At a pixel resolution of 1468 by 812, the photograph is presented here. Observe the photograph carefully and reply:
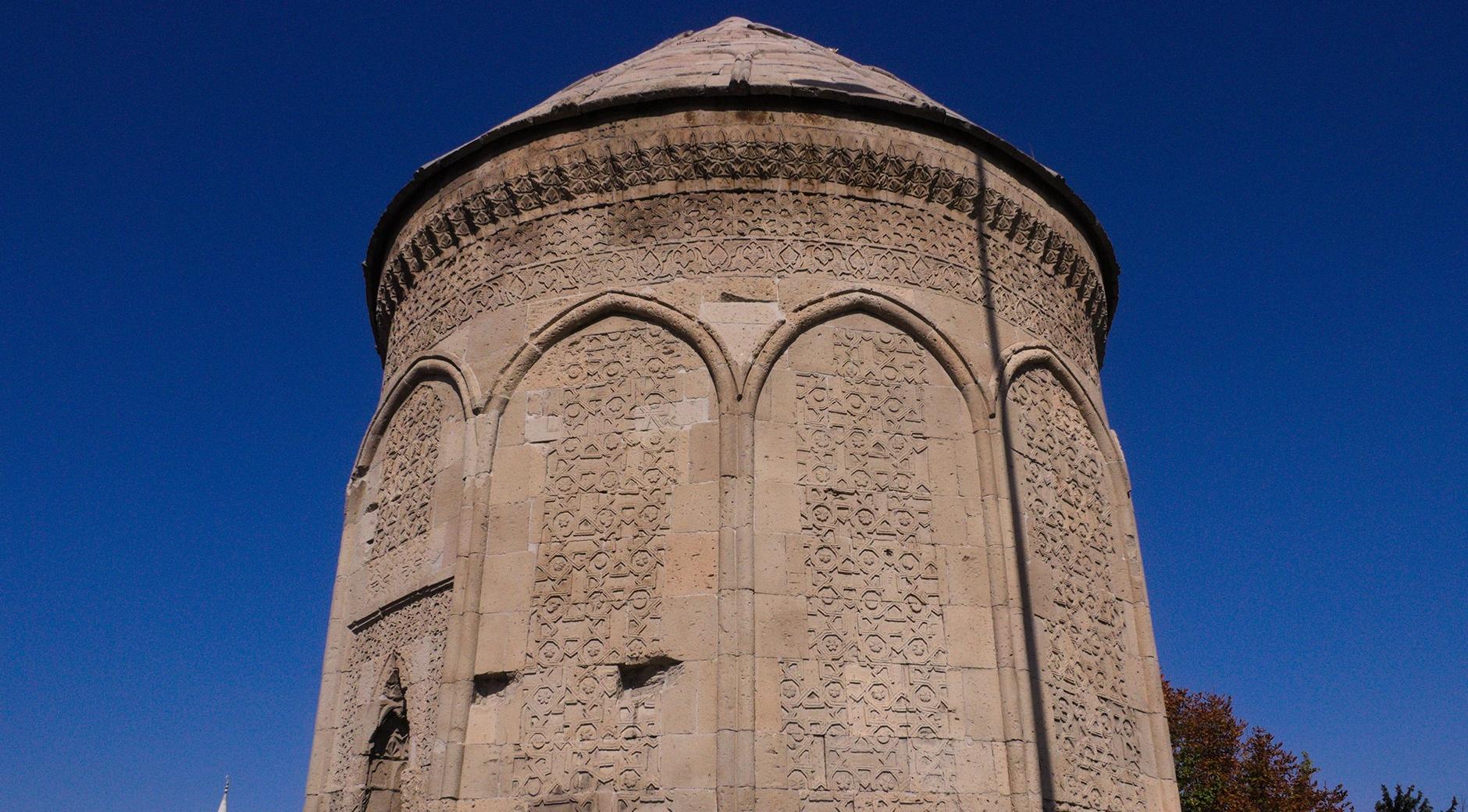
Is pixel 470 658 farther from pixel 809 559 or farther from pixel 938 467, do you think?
pixel 938 467

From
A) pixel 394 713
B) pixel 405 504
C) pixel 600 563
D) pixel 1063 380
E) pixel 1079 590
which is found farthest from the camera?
pixel 1063 380

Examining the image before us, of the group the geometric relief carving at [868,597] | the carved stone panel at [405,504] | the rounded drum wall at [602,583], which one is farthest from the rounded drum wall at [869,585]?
the carved stone panel at [405,504]

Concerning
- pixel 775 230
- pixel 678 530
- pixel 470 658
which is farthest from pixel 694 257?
pixel 470 658

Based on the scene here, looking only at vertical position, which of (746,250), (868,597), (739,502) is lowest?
(868,597)

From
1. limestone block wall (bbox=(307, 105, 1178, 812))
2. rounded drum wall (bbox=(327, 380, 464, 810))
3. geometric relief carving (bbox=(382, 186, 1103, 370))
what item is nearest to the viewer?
limestone block wall (bbox=(307, 105, 1178, 812))

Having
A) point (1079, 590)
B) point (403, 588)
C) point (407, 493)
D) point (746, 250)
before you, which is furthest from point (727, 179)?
point (1079, 590)

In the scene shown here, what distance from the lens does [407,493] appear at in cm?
641

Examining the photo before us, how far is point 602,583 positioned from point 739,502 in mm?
781

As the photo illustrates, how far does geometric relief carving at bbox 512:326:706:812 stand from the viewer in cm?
500

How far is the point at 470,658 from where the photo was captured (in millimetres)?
5316

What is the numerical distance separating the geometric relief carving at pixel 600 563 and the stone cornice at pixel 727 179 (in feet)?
3.15

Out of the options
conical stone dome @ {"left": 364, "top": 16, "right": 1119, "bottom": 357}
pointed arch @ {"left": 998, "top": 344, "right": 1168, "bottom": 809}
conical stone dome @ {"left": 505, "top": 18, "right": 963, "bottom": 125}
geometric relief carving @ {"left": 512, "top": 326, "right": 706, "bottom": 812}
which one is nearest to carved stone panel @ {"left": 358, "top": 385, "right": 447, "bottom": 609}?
geometric relief carving @ {"left": 512, "top": 326, "right": 706, "bottom": 812}

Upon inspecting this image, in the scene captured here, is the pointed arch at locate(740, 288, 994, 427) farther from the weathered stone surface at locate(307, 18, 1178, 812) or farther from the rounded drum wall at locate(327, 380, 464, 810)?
the rounded drum wall at locate(327, 380, 464, 810)

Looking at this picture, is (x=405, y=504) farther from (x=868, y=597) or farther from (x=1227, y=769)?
(x=1227, y=769)
